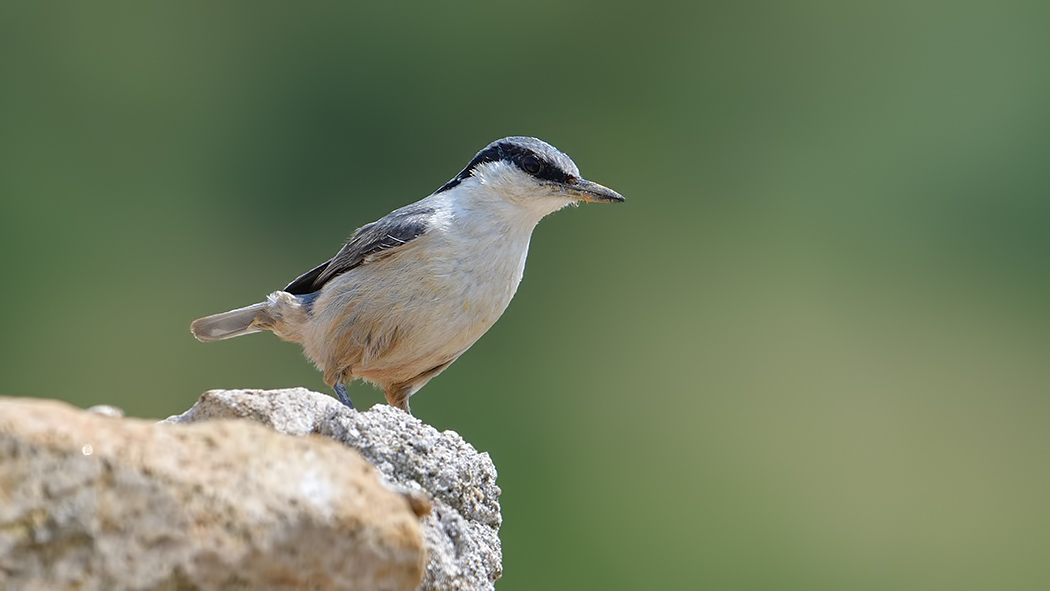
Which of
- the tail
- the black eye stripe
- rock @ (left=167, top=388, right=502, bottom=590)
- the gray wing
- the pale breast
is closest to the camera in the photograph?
rock @ (left=167, top=388, right=502, bottom=590)

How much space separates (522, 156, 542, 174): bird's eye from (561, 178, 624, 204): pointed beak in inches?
5.0

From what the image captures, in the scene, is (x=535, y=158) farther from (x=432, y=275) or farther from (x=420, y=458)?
(x=420, y=458)

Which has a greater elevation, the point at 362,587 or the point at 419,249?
the point at 419,249

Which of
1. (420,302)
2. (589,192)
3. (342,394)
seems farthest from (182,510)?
(589,192)

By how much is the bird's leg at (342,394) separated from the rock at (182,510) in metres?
2.15

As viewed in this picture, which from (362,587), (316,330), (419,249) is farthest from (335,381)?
(362,587)

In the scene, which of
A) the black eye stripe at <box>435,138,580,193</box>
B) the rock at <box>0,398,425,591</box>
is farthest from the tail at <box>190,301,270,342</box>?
the rock at <box>0,398,425,591</box>

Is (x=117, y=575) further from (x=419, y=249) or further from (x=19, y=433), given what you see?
(x=419, y=249)

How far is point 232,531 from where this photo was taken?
178cm

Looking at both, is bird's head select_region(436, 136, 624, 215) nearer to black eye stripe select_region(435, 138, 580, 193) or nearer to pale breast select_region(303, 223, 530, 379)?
black eye stripe select_region(435, 138, 580, 193)

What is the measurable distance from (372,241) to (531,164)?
2.27 feet

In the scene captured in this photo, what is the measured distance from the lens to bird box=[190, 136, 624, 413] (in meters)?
4.02

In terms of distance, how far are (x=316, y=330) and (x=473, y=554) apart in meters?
1.71

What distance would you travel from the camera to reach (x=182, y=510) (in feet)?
5.74
